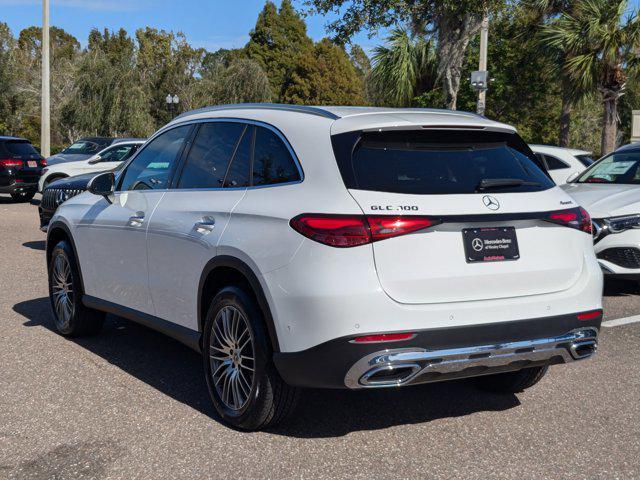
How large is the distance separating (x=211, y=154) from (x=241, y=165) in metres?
0.41

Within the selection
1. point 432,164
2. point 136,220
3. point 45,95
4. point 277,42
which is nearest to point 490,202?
point 432,164

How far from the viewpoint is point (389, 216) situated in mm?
3912

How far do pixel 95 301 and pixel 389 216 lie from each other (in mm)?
3080

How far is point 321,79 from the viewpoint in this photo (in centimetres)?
7169

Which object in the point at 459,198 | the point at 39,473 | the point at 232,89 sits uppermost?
the point at 232,89

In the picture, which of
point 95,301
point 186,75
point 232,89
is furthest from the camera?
point 232,89

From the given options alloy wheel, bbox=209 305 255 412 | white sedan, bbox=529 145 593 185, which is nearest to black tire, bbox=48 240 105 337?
alloy wheel, bbox=209 305 255 412

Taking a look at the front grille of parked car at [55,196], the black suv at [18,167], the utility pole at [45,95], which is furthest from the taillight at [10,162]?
the front grille of parked car at [55,196]

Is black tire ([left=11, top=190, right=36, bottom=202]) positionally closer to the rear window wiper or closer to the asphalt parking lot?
the asphalt parking lot

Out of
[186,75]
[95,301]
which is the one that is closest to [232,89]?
[186,75]

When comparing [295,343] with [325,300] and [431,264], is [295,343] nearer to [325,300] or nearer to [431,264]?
[325,300]

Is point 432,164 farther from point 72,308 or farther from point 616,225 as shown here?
point 616,225

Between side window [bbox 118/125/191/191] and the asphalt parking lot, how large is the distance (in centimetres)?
129

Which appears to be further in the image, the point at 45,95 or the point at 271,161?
the point at 45,95
